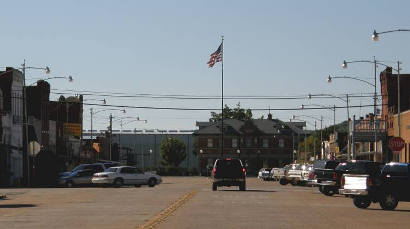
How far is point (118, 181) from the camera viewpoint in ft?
211

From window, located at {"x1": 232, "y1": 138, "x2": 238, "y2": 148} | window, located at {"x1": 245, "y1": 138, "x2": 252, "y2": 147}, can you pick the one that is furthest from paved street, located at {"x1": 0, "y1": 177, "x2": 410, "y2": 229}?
window, located at {"x1": 245, "y1": 138, "x2": 252, "y2": 147}

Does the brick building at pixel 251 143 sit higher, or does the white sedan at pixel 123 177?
the brick building at pixel 251 143

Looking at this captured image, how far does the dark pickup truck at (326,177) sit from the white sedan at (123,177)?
19869 mm

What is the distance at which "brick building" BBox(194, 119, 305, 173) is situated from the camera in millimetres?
168500

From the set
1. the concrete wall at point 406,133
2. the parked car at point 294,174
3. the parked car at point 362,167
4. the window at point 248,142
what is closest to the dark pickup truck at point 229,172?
the parked car at point 362,167

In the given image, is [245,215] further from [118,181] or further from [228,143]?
[228,143]

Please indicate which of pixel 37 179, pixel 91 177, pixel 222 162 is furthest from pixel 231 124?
pixel 222 162

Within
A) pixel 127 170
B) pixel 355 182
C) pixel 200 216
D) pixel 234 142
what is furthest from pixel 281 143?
pixel 200 216

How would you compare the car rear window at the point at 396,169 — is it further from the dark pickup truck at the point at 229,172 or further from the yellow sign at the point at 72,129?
the yellow sign at the point at 72,129

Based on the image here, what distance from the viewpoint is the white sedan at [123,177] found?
64062 mm

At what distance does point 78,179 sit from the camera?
68750mm

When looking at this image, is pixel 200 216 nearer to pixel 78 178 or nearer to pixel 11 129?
pixel 78 178

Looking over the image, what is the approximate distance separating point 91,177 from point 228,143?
10256cm

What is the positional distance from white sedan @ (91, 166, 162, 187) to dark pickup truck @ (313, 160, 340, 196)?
65.2 ft
